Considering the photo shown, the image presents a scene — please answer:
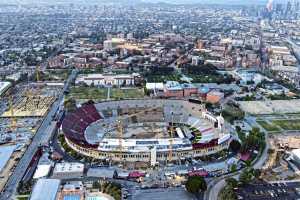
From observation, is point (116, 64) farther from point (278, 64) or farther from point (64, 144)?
point (64, 144)

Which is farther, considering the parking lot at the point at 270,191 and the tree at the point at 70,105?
the tree at the point at 70,105

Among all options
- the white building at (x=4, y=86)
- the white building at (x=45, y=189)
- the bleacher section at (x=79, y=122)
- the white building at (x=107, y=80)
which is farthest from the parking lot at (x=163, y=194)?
the white building at (x=107, y=80)

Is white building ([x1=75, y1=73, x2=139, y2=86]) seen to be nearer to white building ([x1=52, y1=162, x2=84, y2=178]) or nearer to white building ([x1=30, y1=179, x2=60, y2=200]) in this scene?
white building ([x1=52, y1=162, x2=84, y2=178])

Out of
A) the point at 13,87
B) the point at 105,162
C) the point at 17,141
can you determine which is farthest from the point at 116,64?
the point at 105,162

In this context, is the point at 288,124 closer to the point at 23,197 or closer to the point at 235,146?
the point at 235,146

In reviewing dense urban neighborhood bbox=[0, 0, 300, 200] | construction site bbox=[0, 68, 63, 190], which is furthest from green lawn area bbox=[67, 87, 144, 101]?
construction site bbox=[0, 68, 63, 190]

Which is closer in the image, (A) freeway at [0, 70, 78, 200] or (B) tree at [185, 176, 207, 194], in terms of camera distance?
(B) tree at [185, 176, 207, 194]

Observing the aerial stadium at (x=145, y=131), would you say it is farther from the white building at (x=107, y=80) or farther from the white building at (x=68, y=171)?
the white building at (x=107, y=80)
